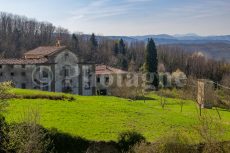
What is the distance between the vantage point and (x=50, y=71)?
44.4 meters

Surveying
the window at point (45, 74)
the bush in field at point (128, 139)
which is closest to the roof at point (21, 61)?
the window at point (45, 74)

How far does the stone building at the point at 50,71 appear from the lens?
144ft

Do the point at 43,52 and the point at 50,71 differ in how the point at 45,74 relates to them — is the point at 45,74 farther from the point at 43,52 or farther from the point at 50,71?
the point at 43,52

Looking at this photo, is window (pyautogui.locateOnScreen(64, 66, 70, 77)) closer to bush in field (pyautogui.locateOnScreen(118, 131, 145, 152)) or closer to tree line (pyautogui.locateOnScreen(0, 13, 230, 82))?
bush in field (pyautogui.locateOnScreen(118, 131, 145, 152))

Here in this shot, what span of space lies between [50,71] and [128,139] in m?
27.3

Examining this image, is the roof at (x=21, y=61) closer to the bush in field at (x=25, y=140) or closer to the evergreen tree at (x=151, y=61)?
the bush in field at (x=25, y=140)

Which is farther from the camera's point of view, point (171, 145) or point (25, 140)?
point (171, 145)

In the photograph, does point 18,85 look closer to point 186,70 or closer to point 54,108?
point 54,108

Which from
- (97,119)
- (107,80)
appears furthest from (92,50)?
(97,119)

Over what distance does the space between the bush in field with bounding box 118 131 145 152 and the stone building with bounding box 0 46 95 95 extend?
1046 inches

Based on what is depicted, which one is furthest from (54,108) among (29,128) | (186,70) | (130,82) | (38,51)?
(186,70)

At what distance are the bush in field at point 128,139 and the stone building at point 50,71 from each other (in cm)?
2658

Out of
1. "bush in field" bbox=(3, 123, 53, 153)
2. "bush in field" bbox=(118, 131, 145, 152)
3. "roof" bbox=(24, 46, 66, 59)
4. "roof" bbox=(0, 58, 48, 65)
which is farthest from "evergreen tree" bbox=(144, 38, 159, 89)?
"bush in field" bbox=(3, 123, 53, 153)

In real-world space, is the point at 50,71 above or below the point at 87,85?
above
